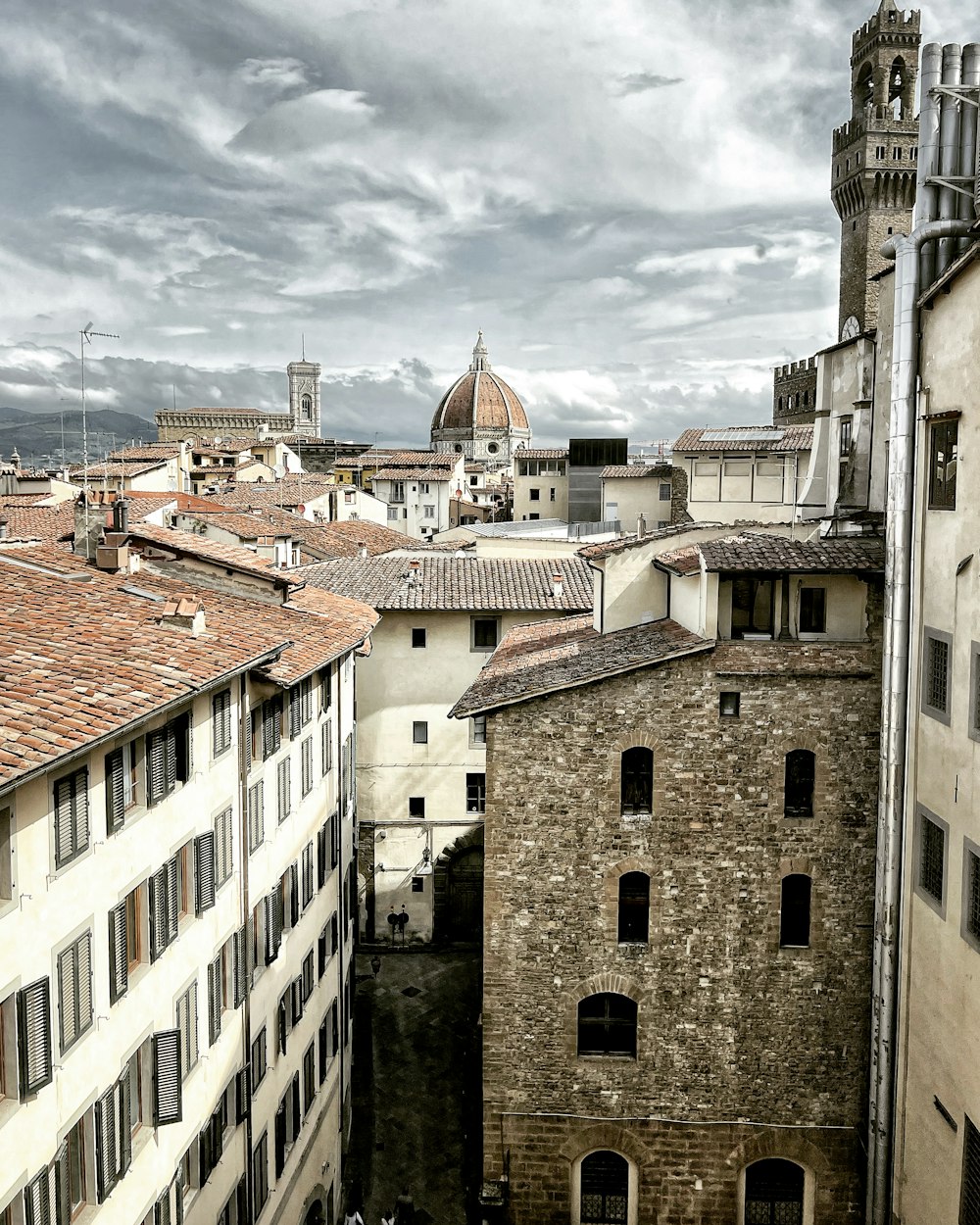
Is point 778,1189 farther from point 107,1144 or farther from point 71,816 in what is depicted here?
point 71,816

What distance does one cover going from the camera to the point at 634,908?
19.9 m

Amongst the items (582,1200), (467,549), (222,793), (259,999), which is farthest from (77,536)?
(467,549)

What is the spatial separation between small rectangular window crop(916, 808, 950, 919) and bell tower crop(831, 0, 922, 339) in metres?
63.3

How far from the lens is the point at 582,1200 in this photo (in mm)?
20672

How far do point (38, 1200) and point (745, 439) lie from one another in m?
37.7

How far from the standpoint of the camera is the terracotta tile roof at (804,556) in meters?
18.8

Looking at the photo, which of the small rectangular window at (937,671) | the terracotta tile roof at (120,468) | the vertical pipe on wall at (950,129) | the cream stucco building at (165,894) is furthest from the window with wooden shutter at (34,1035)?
the terracotta tile roof at (120,468)

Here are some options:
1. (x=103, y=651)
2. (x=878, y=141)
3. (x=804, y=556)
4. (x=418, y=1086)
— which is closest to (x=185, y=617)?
(x=103, y=651)

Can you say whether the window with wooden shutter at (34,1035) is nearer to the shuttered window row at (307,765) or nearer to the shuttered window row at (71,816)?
the shuttered window row at (71,816)

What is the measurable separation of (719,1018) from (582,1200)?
16.4 feet

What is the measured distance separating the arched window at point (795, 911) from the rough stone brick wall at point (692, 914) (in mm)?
207

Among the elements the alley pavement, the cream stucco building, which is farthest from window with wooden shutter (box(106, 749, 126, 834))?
the alley pavement

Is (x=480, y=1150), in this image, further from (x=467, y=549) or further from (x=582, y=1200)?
(x=467, y=549)

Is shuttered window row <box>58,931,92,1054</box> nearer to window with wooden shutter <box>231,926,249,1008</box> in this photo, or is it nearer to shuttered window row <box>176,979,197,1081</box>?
shuttered window row <box>176,979,197,1081</box>
